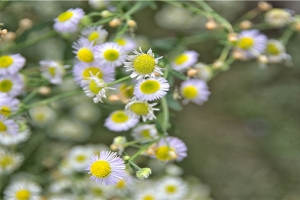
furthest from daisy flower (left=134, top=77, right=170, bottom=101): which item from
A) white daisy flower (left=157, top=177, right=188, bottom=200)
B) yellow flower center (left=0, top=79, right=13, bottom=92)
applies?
white daisy flower (left=157, top=177, right=188, bottom=200)

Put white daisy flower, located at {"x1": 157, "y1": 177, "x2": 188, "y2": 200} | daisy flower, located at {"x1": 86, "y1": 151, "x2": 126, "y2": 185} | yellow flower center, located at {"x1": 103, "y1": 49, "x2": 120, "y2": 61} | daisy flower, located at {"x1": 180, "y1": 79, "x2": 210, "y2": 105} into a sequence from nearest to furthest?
daisy flower, located at {"x1": 86, "y1": 151, "x2": 126, "y2": 185} → yellow flower center, located at {"x1": 103, "y1": 49, "x2": 120, "y2": 61} → daisy flower, located at {"x1": 180, "y1": 79, "x2": 210, "y2": 105} → white daisy flower, located at {"x1": 157, "y1": 177, "x2": 188, "y2": 200}

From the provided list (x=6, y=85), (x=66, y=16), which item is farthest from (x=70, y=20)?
(x=6, y=85)

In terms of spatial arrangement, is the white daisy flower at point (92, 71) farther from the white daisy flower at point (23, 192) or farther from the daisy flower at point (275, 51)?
the daisy flower at point (275, 51)

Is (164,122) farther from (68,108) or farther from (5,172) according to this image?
(68,108)

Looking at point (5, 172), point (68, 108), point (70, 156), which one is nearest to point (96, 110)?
point (68, 108)

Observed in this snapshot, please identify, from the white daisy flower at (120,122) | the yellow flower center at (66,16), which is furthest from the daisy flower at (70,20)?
the white daisy flower at (120,122)

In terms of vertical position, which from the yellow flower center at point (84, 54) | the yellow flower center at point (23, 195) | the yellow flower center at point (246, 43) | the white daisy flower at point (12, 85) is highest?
the yellow flower center at point (246, 43)

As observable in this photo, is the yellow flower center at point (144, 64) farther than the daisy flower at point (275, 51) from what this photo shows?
No

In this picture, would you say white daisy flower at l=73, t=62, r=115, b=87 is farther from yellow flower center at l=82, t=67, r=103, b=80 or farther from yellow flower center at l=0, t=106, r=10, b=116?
yellow flower center at l=0, t=106, r=10, b=116
